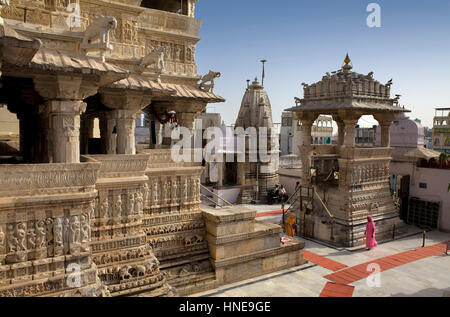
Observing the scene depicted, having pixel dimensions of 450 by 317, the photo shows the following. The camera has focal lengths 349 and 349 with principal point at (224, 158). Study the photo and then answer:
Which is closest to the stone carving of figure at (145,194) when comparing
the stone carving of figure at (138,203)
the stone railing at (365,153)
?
the stone carving of figure at (138,203)

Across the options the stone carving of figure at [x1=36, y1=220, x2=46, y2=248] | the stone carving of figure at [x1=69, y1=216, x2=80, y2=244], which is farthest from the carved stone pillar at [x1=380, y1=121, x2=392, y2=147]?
the stone carving of figure at [x1=36, y1=220, x2=46, y2=248]

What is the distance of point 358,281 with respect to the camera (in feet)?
39.2

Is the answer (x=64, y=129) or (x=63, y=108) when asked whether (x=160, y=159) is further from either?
(x=63, y=108)

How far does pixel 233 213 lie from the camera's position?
11438 mm

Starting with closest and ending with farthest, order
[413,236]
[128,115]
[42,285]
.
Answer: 1. [42,285]
2. [128,115]
3. [413,236]

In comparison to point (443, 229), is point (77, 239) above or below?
above

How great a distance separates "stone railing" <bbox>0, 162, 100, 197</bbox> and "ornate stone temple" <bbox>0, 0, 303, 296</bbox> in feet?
0.07

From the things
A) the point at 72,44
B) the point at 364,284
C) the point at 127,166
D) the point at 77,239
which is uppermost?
the point at 72,44

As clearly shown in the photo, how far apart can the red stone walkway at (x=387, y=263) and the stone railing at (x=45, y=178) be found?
895 centimetres

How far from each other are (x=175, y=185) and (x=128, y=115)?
9.36 ft

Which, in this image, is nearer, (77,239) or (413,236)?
(77,239)
